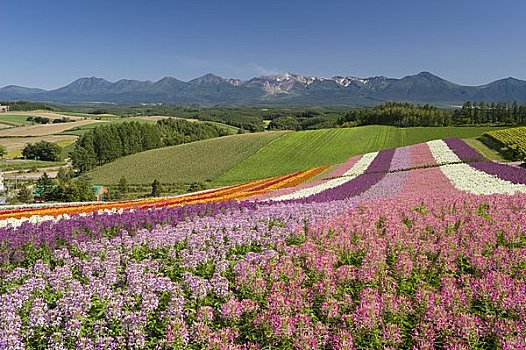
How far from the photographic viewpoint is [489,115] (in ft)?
370

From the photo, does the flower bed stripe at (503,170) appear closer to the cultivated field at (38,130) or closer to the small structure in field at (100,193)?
the small structure in field at (100,193)

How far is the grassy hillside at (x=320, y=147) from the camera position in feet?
205

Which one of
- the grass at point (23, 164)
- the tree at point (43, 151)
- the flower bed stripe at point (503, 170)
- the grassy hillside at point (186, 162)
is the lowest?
the grass at point (23, 164)

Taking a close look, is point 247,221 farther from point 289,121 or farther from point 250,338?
point 289,121

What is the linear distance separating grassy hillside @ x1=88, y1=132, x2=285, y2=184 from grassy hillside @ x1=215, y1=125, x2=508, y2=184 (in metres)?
3.40

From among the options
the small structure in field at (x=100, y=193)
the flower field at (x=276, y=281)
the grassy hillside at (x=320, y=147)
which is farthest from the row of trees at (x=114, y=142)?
the flower field at (x=276, y=281)

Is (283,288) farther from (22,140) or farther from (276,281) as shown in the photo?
(22,140)

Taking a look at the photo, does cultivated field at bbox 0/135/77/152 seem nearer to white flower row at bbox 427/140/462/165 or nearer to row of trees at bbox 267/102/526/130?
row of trees at bbox 267/102/526/130

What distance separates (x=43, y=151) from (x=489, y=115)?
402 feet

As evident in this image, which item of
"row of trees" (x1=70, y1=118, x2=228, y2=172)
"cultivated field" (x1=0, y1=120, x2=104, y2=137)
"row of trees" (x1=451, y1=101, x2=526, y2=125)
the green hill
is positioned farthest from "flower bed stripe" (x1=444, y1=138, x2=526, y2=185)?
"cultivated field" (x1=0, y1=120, x2=104, y2=137)

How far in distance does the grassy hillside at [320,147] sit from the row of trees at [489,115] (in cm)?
2923

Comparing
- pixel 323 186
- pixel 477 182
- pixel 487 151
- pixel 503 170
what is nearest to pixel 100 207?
pixel 323 186

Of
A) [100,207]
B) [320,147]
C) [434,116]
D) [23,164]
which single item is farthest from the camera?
[23,164]

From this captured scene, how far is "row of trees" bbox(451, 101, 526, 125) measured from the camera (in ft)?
344
